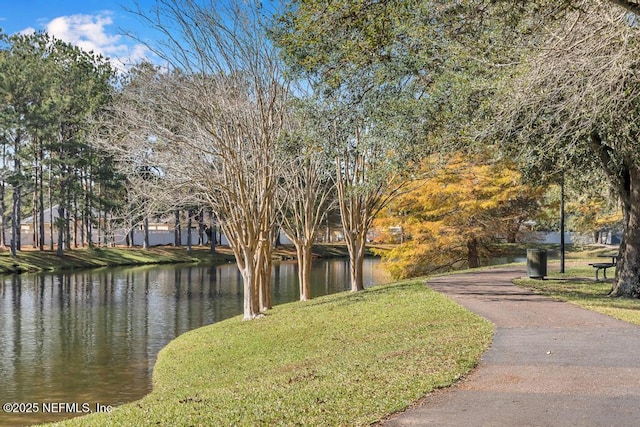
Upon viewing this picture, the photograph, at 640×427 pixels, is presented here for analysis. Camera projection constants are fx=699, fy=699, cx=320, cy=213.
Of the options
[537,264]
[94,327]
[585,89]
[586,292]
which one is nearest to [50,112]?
[94,327]

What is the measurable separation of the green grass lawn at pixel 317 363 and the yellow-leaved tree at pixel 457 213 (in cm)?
897

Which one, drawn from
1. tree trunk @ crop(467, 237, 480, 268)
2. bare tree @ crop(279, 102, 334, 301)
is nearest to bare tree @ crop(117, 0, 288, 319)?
bare tree @ crop(279, 102, 334, 301)

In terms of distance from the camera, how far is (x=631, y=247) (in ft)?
55.7

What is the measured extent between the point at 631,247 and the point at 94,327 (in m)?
15.3

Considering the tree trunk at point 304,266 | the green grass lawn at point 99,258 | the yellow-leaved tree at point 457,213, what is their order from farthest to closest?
the green grass lawn at point 99,258 → the yellow-leaved tree at point 457,213 → the tree trunk at point 304,266

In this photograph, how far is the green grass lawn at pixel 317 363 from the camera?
7.43 meters

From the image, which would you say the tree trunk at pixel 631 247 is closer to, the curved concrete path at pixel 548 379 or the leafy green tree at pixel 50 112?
the curved concrete path at pixel 548 379

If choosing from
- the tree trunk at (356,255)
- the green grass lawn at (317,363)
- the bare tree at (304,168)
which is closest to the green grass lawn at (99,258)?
the bare tree at (304,168)

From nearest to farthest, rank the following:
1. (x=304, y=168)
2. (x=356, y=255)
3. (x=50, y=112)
Answer: (x=304, y=168)
(x=356, y=255)
(x=50, y=112)

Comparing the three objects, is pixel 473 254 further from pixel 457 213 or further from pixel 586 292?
pixel 586 292


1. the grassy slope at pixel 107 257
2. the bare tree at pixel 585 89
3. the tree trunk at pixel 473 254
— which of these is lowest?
the grassy slope at pixel 107 257

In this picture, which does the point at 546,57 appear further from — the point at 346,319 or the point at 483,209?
the point at 483,209

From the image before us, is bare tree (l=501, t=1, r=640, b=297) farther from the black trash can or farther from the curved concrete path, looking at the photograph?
the black trash can

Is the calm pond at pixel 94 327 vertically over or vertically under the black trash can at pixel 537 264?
under
